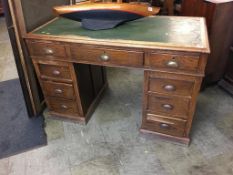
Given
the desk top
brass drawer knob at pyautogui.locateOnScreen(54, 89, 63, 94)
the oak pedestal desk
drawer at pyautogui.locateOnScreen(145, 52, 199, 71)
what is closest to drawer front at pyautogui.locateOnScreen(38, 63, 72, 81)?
the oak pedestal desk

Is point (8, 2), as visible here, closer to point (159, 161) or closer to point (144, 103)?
point (144, 103)

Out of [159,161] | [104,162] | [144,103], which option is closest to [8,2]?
[144,103]

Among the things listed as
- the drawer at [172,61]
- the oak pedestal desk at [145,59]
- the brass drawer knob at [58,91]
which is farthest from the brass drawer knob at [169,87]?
the brass drawer knob at [58,91]

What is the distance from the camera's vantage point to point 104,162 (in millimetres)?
1487

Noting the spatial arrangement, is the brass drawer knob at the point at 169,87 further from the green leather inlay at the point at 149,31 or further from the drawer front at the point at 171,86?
the green leather inlay at the point at 149,31

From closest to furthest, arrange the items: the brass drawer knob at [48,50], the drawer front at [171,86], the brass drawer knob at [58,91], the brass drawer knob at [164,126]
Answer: the drawer front at [171,86] < the brass drawer knob at [48,50] < the brass drawer knob at [164,126] < the brass drawer knob at [58,91]

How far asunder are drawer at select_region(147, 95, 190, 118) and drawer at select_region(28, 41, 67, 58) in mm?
633

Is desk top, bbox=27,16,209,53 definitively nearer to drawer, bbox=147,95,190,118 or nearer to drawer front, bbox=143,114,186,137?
drawer, bbox=147,95,190,118

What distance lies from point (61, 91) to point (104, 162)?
0.59 metres

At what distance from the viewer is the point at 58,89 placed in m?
1.64

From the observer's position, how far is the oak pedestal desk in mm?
1228

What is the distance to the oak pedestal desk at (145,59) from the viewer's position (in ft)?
4.03

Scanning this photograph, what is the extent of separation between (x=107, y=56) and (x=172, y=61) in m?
0.38

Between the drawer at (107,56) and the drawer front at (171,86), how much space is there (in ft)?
0.50
